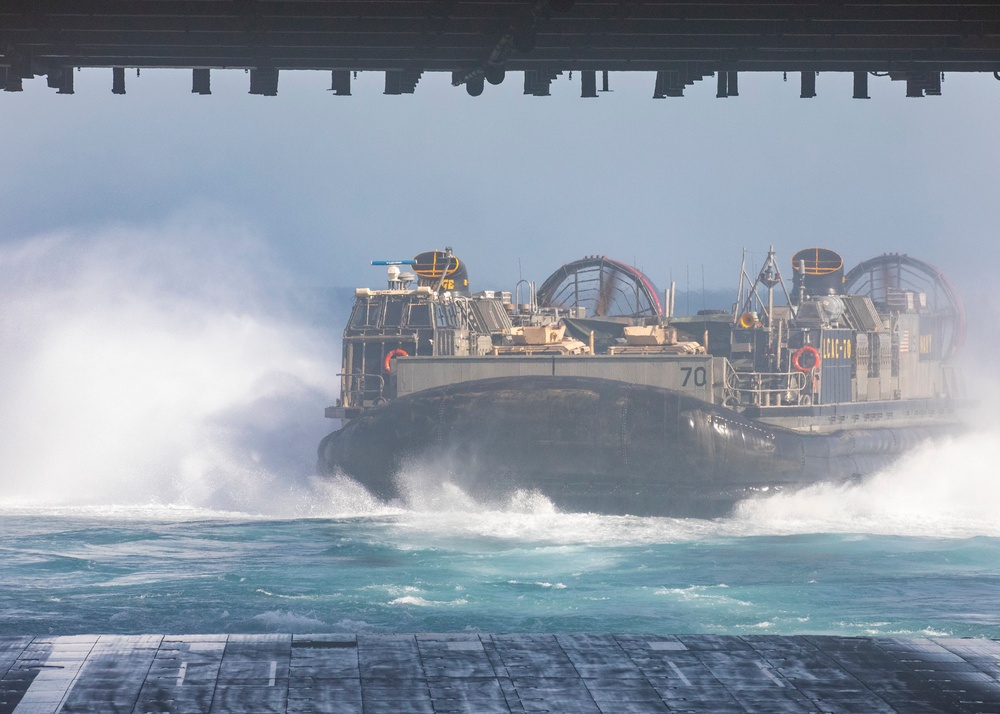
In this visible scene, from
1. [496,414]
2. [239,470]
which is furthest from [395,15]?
[239,470]

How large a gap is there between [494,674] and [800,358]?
60.3 feet

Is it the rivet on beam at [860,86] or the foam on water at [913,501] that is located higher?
the rivet on beam at [860,86]

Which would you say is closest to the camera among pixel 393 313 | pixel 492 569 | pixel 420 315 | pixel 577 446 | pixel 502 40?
pixel 502 40

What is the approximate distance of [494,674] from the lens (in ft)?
36.1

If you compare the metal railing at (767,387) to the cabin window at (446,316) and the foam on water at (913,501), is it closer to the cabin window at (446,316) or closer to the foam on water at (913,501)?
the foam on water at (913,501)

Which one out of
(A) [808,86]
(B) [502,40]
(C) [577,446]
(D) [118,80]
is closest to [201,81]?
(D) [118,80]

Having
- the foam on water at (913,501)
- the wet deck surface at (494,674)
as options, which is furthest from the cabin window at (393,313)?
the wet deck surface at (494,674)

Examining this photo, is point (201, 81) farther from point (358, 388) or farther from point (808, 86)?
point (358, 388)

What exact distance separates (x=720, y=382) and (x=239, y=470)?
11.9m

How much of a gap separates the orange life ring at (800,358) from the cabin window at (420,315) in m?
8.02

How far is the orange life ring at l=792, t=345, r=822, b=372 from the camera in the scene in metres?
27.9

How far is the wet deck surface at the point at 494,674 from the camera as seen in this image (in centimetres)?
1000

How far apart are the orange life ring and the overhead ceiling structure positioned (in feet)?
44.2

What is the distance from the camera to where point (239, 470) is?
30.2 m
